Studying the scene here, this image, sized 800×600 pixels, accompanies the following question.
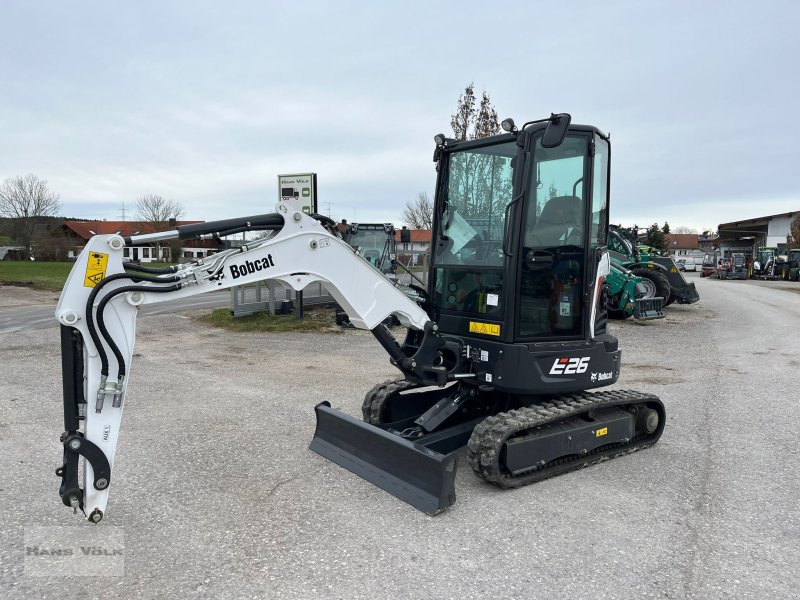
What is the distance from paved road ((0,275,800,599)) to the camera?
345 centimetres

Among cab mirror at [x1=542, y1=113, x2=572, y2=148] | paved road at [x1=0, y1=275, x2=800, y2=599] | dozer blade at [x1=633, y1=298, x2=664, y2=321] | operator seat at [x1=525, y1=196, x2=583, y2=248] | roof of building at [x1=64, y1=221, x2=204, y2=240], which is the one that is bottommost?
paved road at [x1=0, y1=275, x2=800, y2=599]

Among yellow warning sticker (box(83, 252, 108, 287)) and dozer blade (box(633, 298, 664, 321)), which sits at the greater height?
yellow warning sticker (box(83, 252, 108, 287))

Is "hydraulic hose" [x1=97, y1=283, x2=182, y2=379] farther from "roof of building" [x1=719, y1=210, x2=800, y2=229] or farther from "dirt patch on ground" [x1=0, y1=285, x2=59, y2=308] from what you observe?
"roof of building" [x1=719, y1=210, x2=800, y2=229]

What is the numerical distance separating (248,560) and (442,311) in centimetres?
267

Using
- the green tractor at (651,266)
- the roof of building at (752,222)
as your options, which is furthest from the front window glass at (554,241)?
the roof of building at (752,222)

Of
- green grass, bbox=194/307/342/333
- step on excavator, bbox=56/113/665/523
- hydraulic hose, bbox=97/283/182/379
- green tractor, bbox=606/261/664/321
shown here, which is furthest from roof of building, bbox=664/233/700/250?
hydraulic hose, bbox=97/283/182/379

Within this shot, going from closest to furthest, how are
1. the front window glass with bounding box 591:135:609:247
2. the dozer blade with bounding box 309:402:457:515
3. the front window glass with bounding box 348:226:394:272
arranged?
the dozer blade with bounding box 309:402:457:515, the front window glass with bounding box 591:135:609:247, the front window glass with bounding box 348:226:394:272

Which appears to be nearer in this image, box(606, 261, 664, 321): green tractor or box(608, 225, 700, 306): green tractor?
box(606, 261, 664, 321): green tractor

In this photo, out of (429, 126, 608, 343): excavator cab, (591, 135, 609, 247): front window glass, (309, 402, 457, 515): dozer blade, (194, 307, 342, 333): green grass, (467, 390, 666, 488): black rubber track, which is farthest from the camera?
(194, 307, 342, 333): green grass

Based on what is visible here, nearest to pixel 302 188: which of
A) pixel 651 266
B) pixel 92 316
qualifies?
pixel 651 266

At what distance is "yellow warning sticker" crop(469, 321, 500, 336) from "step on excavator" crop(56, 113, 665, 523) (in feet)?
0.09

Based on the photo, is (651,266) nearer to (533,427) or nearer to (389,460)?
(533,427)

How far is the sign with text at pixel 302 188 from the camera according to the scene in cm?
1459

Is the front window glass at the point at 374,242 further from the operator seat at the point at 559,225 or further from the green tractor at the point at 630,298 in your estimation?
the operator seat at the point at 559,225
